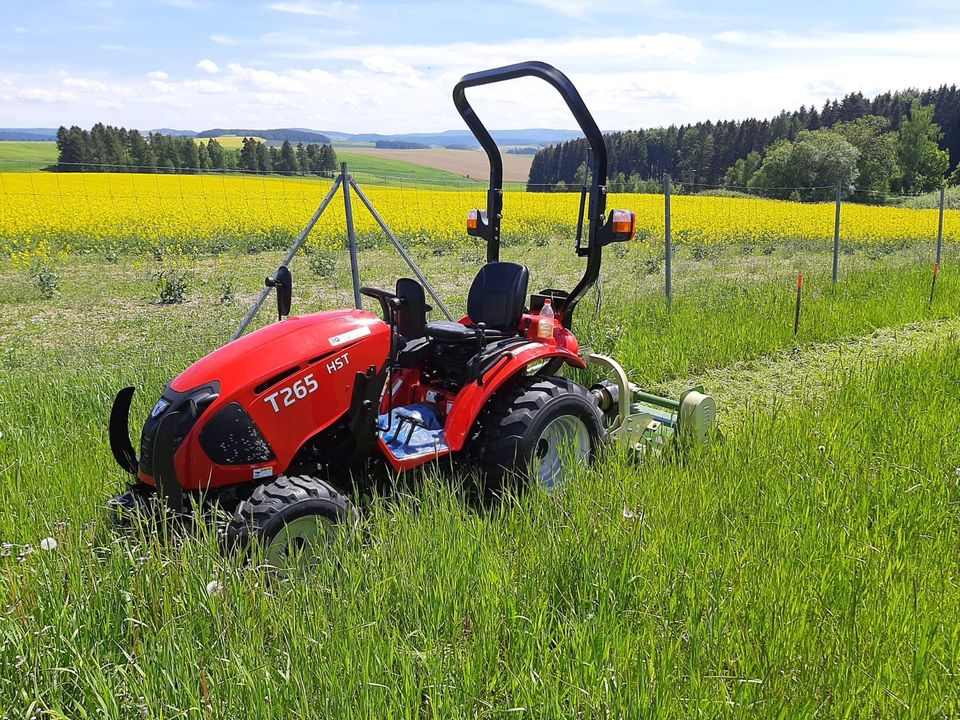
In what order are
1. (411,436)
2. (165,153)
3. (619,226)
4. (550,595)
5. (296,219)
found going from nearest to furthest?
(550,595) < (411,436) < (619,226) < (296,219) < (165,153)

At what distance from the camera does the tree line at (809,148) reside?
4222 cm

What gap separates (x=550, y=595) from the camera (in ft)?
7.86

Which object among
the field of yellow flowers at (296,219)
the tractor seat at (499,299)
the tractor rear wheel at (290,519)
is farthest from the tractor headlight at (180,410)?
the field of yellow flowers at (296,219)

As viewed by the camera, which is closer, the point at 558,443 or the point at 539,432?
the point at 539,432

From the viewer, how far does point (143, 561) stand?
235 centimetres

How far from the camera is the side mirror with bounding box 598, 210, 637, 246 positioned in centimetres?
375

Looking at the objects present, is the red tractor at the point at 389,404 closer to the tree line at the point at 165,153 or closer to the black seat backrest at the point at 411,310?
the black seat backrest at the point at 411,310

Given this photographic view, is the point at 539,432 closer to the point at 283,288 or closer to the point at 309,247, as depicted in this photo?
the point at 283,288

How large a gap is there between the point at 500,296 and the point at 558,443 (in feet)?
2.82

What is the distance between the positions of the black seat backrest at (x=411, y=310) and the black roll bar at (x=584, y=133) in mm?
747

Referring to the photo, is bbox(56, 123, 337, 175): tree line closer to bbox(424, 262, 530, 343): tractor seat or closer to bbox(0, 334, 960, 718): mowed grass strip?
bbox(424, 262, 530, 343): tractor seat

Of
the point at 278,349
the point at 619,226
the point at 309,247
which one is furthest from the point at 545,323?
the point at 309,247

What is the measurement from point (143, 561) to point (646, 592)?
5.42ft

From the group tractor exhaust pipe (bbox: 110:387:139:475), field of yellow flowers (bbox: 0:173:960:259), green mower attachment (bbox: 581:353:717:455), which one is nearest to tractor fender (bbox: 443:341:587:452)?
green mower attachment (bbox: 581:353:717:455)
